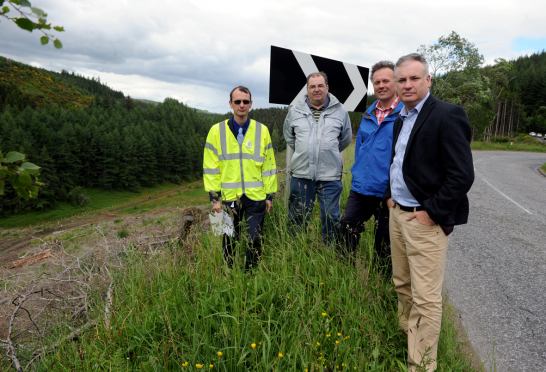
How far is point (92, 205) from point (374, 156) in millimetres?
69125

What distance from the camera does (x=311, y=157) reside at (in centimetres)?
371

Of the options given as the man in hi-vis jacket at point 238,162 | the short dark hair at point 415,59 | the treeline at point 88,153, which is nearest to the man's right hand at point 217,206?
the man in hi-vis jacket at point 238,162

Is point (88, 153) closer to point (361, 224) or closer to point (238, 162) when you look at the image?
point (238, 162)

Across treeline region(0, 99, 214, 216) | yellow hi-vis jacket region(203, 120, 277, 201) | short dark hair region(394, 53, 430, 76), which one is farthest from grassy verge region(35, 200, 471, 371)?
treeline region(0, 99, 214, 216)

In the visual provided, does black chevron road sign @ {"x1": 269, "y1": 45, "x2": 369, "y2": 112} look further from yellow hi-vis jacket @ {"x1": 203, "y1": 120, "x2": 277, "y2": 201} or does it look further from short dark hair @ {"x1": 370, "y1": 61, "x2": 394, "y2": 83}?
short dark hair @ {"x1": 370, "y1": 61, "x2": 394, "y2": 83}

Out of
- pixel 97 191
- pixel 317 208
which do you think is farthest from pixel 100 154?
pixel 317 208

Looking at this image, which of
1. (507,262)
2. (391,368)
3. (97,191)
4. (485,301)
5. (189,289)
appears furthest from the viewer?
(97,191)

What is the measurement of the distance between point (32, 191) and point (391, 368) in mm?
2349

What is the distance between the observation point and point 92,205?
6178 centimetres

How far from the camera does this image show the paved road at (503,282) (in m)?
2.88

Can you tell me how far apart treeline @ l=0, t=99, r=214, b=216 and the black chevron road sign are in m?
58.4

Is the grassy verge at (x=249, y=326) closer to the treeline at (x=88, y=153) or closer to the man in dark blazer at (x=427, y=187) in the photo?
the man in dark blazer at (x=427, y=187)

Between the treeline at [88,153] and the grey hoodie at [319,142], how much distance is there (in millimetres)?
58623

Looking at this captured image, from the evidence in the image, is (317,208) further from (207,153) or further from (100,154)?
(100,154)
